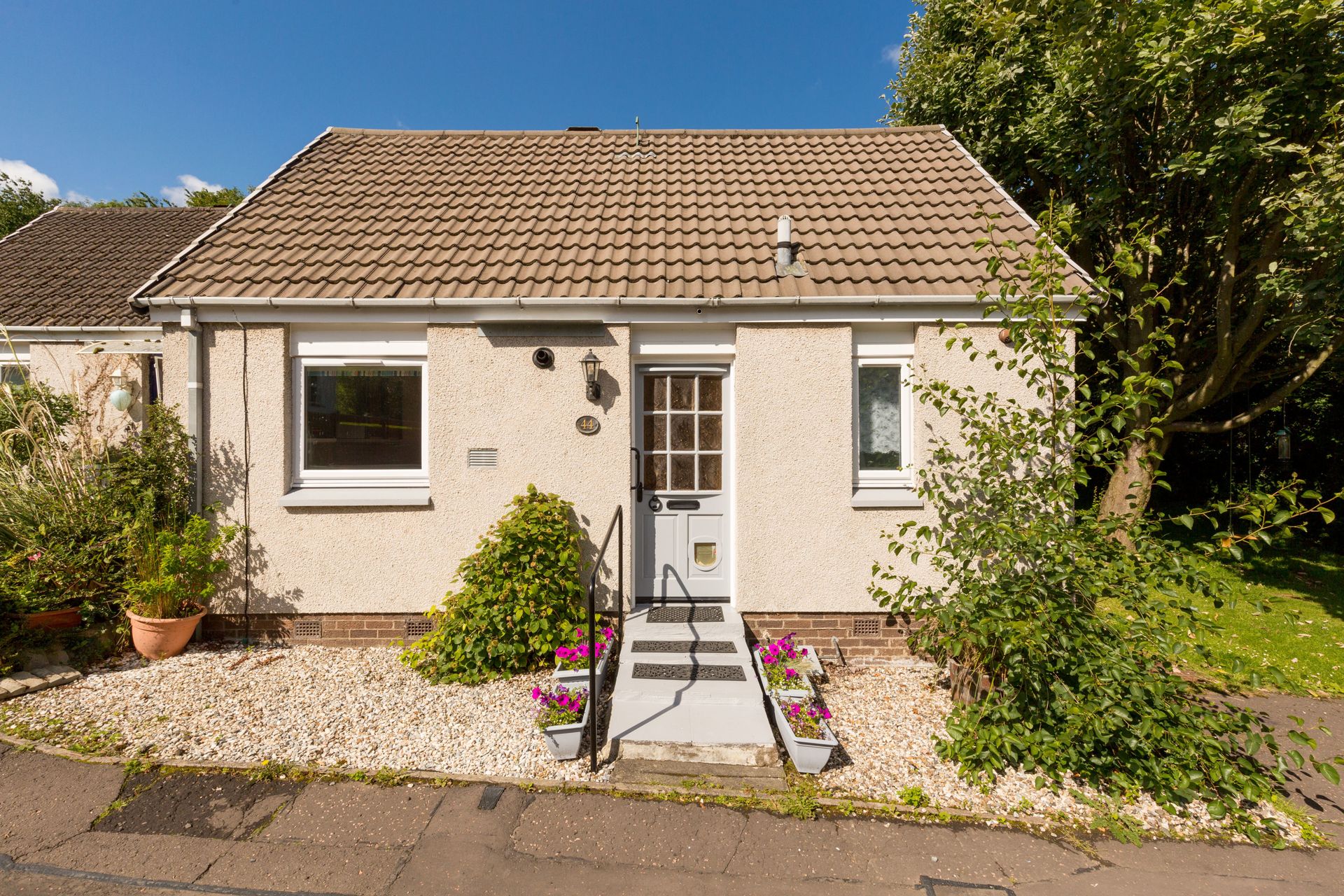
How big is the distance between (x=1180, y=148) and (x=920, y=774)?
8892 mm

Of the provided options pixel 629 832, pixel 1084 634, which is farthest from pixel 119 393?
pixel 1084 634

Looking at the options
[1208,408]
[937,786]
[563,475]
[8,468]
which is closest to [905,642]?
[937,786]

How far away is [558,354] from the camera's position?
529 centimetres

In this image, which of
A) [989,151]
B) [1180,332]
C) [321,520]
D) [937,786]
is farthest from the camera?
[1180,332]

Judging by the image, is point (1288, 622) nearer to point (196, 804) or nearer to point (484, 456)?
point (484, 456)

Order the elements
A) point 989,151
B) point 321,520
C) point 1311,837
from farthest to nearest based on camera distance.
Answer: point 989,151, point 321,520, point 1311,837

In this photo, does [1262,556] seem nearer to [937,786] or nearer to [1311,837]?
[1311,837]

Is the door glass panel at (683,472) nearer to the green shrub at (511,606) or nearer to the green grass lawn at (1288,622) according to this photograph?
the green shrub at (511,606)

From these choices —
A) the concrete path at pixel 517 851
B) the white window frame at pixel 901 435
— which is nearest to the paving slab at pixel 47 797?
the concrete path at pixel 517 851

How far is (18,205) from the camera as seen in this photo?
1967 centimetres

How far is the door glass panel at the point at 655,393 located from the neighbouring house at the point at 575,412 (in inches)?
0.6

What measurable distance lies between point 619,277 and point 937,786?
15.4ft

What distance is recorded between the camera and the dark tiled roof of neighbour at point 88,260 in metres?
8.07

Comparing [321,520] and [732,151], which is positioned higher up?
[732,151]
